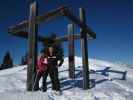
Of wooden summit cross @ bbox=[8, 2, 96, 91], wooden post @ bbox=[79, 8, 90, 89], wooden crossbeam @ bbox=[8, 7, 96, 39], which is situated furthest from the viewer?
wooden post @ bbox=[79, 8, 90, 89]

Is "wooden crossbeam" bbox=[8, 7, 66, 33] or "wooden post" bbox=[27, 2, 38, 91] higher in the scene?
"wooden crossbeam" bbox=[8, 7, 66, 33]

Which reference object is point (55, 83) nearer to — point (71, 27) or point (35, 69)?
point (35, 69)

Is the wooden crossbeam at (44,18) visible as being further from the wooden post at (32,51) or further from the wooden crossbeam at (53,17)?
the wooden post at (32,51)

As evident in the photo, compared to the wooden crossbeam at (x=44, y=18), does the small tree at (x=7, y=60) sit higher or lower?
lower

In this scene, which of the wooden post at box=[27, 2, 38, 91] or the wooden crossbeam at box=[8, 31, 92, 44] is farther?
the wooden crossbeam at box=[8, 31, 92, 44]

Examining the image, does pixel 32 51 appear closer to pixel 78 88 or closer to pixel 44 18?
pixel 44 18

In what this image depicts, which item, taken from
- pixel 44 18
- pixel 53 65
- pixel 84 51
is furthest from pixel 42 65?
pixel 84 51

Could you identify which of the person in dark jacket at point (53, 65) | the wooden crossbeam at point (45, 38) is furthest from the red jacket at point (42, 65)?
the wooden crossbeam at point (45, 38)

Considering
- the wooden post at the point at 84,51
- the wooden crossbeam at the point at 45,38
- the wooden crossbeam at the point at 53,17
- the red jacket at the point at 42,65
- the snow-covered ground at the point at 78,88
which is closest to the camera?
the snow-covered ground at the point at 78,88

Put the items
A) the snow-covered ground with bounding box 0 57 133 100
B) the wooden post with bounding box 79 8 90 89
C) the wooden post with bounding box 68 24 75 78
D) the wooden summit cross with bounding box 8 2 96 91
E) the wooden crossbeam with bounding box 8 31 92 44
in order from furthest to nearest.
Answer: the wooden post with bounding box 68 24 75 78 → the wooden crossbeam with bounding box 8 31 92 44 → the wooden post with bounding box 79 8 90 89 → the wooden summit cross with bounding box 8 2 96 91 → the snow-covered ground with bounding box 0 57 133 100

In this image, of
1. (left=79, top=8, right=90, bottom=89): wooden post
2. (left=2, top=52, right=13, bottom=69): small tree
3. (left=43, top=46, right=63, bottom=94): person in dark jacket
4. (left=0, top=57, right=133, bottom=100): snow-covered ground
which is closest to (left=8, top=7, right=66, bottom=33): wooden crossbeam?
(left=43, top=46, right=63, bottom=94): person in dark jacket

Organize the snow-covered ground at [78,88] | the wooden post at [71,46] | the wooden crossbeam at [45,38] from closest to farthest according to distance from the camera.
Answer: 1. the snow-covered ground at [78,88]
2. the wooden crossbeam at [45,38]
3. the wooden post at [71,46]

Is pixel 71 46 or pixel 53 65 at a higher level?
pixel 71 46

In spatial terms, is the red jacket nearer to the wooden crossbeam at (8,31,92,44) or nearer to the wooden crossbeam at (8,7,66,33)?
the wooden crossbeam at (8,7,66,33)
